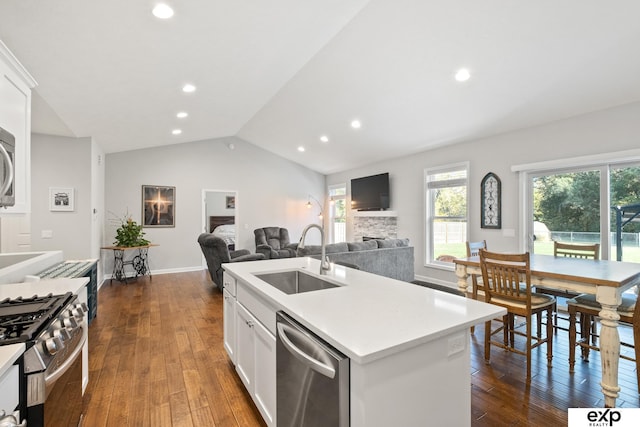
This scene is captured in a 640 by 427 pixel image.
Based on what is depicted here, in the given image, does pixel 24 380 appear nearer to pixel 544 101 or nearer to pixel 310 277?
pixel 310 277

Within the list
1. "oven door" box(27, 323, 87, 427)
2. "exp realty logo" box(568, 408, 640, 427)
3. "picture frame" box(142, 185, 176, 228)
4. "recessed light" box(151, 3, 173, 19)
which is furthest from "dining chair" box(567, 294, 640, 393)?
"picture frame" box(142, 185, 176, 228)

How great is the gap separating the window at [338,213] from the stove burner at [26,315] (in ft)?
23.5

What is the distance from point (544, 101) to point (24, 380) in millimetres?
4942

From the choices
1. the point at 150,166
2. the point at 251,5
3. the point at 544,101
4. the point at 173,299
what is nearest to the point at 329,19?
the point at 251,5

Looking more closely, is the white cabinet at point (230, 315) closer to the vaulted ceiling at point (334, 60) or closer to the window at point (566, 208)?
the vaulted ceiling at point (334, 60)

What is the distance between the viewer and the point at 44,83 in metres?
2.96

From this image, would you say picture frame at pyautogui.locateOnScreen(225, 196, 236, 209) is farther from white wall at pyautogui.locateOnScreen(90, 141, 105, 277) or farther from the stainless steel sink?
the stainless steel sink

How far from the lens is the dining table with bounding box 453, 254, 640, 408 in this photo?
6.80 ft

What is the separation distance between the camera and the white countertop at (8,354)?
3.01 ft

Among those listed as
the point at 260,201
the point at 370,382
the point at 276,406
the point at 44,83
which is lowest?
the point at 276,406

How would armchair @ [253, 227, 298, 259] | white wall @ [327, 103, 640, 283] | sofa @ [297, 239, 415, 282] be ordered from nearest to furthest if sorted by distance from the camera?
white wall @ [327, 103, 640, 283]
sofa @ [297, 239, 415, 282]
armchair @ [253, 227, 298, 259]

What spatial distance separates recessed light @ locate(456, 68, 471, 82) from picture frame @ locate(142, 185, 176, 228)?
20.2 ft

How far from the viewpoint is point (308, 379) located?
4.22 feet

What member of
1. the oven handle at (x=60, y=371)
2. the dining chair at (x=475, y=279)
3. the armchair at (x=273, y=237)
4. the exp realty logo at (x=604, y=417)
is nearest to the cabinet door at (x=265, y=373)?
the oven handle at (x=60, y=371)
